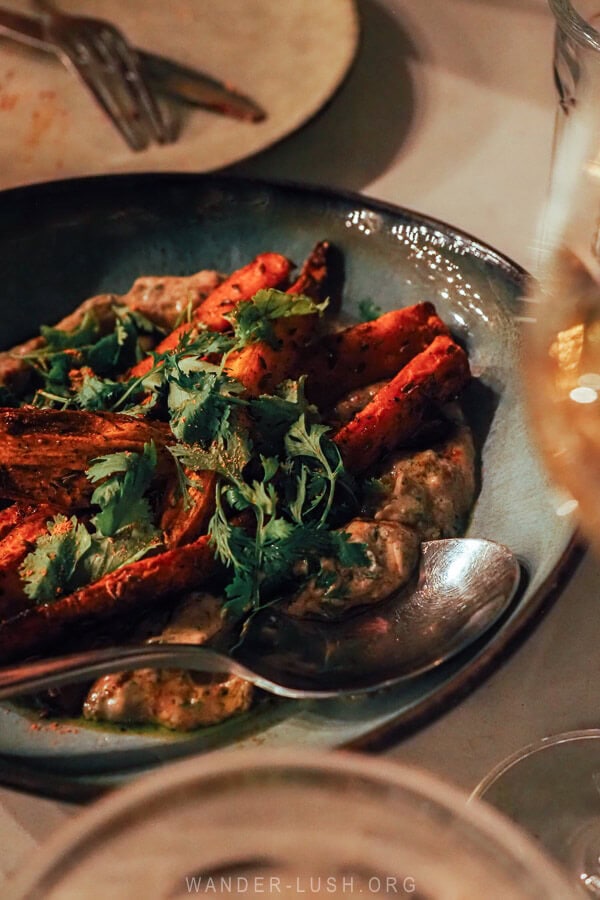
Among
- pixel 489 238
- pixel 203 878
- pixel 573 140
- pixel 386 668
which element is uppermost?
pixel 573 140

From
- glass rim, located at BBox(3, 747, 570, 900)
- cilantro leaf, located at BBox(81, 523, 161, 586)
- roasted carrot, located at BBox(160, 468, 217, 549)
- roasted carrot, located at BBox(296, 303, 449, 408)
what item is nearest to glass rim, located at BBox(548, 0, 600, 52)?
roasted carrot, located at BBox(296, 303, 449, 408)

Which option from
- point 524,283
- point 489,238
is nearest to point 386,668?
point 524,283

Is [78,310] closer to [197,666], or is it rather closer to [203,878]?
[197,666]

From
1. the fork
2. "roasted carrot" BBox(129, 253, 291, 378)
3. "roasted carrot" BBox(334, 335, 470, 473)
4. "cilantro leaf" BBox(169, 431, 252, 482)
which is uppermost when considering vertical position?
the fork

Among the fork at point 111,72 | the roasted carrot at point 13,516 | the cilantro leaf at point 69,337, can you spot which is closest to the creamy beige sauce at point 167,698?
the roasted carrot at point 13,516

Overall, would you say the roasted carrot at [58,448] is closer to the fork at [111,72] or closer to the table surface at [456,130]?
the table surface at [456,130]

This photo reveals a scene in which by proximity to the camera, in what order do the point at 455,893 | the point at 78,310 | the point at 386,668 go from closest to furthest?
the point at 455,893
the point at 386,668
the point at 78,310

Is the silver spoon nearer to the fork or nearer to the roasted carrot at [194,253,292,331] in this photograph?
the roasted carrot at [194,253,292,331]
